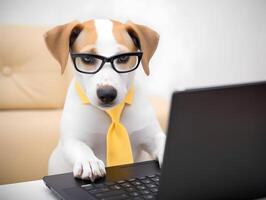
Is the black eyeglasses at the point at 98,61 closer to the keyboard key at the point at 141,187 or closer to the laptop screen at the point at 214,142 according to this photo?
the keyboard key at the point at 141,187

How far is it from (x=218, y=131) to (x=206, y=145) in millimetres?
27

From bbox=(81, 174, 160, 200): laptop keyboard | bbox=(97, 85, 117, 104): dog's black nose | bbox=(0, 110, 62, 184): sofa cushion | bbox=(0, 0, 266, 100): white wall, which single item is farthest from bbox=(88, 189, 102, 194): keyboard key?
bbox=(0, 0, 266, 100): white wall

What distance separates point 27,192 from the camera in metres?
0.87

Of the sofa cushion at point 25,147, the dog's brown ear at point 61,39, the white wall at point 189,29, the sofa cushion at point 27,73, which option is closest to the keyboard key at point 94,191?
the dog's brown ear at point 61,39

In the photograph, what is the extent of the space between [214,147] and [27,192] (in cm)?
38

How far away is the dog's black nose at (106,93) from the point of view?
3.67ft

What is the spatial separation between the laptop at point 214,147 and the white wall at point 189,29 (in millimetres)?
1264

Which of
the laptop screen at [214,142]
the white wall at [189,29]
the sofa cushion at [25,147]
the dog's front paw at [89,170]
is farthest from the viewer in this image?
the white wall at [189,29]

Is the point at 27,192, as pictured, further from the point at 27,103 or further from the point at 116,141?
the point at 27,103

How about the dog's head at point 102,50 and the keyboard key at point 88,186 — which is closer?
the keyboard key at point 88,186

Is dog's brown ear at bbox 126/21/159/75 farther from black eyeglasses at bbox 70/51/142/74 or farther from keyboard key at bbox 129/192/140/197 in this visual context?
keyboard key at bbox 129/192/140/197

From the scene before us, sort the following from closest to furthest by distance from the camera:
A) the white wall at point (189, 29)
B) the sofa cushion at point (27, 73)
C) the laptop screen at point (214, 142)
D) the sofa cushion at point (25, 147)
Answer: the laptop screen at point (214, 142), the sofa cushion at point (25, 147), the sofa cushion at point (27, 73), the white wall at point (189, 29)

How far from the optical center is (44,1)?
1.97 metres

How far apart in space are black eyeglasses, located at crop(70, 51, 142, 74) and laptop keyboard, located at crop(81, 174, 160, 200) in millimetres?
354
